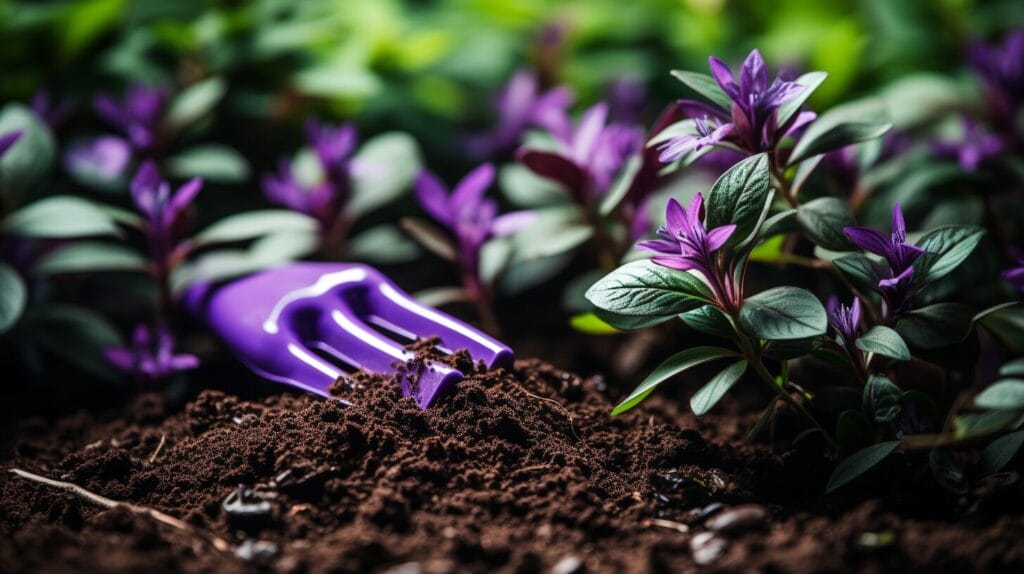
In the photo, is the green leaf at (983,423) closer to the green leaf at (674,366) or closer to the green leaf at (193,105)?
the green leaf at (674,366)

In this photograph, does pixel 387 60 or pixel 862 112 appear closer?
pixel 862 112

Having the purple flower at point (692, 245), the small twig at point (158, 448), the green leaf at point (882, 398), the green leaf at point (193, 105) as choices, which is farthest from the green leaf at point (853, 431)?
the green leaf at point (193, 105)

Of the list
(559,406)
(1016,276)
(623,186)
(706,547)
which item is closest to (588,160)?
(623,186)

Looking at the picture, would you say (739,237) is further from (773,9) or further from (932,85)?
(773,9)

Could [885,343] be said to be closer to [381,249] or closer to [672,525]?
[672,525]

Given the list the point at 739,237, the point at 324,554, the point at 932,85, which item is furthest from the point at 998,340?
the point at 324,554
